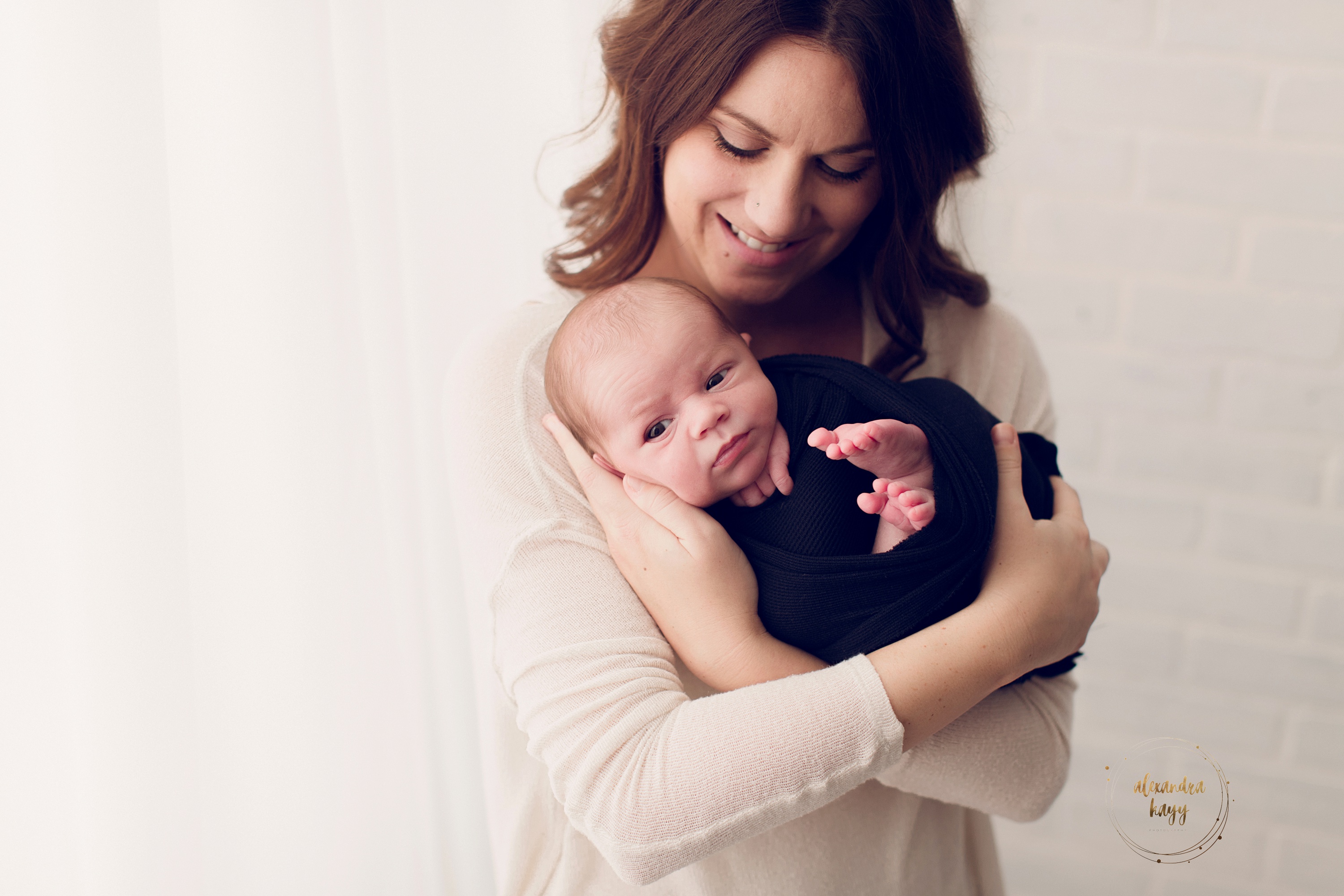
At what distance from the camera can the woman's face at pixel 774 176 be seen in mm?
939

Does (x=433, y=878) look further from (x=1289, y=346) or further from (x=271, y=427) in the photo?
(x=1289, y=346)

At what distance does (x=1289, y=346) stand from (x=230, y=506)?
182cm

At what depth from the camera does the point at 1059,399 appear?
1758 mm

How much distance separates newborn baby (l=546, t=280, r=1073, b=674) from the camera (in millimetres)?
854

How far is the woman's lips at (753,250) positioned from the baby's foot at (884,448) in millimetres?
249

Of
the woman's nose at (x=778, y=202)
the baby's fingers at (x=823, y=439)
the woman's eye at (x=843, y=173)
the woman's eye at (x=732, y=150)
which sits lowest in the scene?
the baby's fingers at (x=823, y=439)

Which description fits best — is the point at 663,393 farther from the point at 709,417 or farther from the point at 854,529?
the point at 854,529

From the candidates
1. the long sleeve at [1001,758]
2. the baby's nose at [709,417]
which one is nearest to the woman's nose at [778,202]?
the baby's nose at [709,417]

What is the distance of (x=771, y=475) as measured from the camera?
939 mm

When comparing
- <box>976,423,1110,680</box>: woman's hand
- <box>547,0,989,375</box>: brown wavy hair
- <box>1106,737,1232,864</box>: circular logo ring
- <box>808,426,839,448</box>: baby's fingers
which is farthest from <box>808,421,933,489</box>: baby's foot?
<box>1106,737,1232,864</box>: circular logo ring

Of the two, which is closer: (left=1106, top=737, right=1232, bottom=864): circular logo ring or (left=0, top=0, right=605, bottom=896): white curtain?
(left=0, top=0, right=605, bottom=896): white curtain

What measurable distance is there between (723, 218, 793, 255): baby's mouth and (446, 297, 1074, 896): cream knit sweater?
231 millimetres

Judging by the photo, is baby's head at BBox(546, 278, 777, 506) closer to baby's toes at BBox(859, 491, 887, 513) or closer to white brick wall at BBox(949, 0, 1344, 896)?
baby's toes at BBox(859, 491, 887, 513)

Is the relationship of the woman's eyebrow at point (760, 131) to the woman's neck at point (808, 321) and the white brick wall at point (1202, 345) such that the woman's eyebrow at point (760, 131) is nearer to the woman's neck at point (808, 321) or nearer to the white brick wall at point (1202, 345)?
the woman's neck at point (808, 321)
